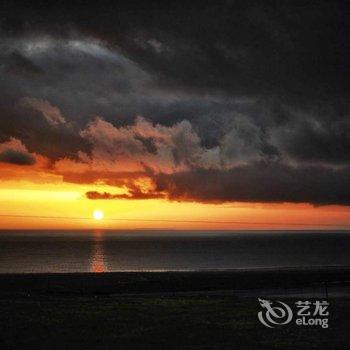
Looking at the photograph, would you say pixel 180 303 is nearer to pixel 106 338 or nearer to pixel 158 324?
pixel 158 324

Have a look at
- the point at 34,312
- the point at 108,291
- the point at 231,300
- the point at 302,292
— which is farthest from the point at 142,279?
the point at 34,312

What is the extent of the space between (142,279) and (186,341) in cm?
A: 5011

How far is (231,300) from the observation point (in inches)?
1570
